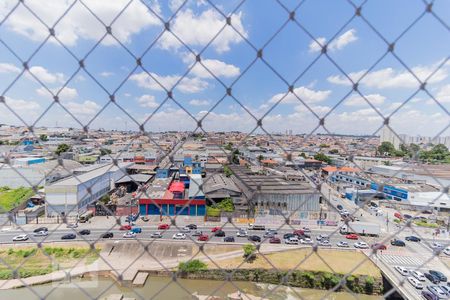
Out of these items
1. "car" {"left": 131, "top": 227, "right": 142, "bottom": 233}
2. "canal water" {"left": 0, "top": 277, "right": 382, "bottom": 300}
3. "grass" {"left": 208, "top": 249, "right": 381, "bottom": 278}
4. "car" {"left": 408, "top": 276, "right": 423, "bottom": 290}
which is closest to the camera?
"car" {"left": 408, "top": 276, "right": 423, "bottom": 290}

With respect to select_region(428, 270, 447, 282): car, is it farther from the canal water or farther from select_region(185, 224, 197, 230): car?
select_region(185, 224, 197, 230): car

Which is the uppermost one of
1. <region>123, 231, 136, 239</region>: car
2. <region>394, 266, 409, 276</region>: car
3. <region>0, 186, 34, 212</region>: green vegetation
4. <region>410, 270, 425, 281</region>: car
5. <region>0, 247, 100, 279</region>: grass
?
<region>0, 186, 34, 212</region>: green vegetation

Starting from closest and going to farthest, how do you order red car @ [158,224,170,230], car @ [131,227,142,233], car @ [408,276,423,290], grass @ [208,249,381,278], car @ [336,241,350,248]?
1. car @ [408,276,423,290]
2. grass @ [208,249,381,278]
3. car @ [336,241,350,248]
4. car @ [131,227,142,233]
5. red car @ [158,224,170,230]

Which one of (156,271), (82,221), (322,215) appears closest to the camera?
(156,271)

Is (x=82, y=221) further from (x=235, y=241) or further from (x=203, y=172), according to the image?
(x=203, y=172)

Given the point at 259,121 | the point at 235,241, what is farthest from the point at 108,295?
the point at 259,121

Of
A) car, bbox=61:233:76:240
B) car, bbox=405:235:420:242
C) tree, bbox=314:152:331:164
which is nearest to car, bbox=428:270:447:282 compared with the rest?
car, bbox=405:235:420:242

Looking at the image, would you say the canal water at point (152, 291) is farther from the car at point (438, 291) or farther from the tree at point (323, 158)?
the tree at point (323, 158)
